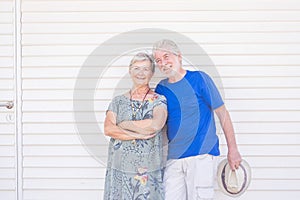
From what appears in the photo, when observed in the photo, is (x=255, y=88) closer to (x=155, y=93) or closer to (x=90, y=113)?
(x=155, y=93)

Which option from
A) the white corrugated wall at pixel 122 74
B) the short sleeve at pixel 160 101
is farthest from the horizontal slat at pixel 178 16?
the short sleeve at pixel 160 101

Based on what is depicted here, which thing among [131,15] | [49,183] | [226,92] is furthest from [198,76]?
[49,183]

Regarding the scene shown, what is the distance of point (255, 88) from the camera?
10.7ft

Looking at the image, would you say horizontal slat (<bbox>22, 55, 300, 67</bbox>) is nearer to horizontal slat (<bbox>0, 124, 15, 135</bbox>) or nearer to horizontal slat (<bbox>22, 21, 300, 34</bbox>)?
horizontal slat (<bbox>22, 21, 300, 34</bbox>)

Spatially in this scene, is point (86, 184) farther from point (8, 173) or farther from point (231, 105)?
point (231, 105)

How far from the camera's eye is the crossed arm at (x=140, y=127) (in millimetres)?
2803

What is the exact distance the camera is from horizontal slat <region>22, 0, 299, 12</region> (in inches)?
128

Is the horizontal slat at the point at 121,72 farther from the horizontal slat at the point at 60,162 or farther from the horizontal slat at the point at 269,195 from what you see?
the horizontal slat at the point at 269,195

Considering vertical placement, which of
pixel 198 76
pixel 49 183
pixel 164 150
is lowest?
pixel 49 183

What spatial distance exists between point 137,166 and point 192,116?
473 mm

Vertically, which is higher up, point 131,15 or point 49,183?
point 131,15

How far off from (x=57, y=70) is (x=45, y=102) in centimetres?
26

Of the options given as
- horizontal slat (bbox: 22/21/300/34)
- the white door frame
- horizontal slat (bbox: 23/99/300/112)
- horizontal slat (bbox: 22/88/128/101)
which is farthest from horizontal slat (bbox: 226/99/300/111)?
the white door frame

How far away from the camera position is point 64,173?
335 centimetres
